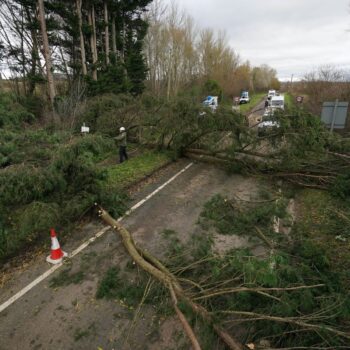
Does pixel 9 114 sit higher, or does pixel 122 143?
pixel 9 114

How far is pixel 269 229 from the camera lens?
5.90 meters

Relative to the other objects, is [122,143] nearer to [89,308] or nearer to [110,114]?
[110,114]

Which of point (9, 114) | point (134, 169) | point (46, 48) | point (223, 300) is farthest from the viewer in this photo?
point (46, 48)

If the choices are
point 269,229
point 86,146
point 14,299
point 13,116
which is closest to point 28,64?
point 13,116

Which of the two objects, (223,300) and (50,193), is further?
(50,193)

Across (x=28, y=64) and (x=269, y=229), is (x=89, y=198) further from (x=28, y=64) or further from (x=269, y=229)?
(x=28, y=64)

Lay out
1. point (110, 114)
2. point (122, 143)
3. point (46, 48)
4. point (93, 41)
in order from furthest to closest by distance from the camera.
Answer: point (93, 41) < point (46, 48) < point (110, 114) < point (122, 143)

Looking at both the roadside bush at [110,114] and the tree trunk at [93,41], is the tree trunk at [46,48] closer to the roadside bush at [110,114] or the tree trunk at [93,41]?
the roadside bush at [110,114]

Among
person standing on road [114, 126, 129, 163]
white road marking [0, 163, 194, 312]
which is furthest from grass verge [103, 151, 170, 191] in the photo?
white road marking [0, 163, 194, 312]

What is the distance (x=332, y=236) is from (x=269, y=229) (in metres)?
1.45

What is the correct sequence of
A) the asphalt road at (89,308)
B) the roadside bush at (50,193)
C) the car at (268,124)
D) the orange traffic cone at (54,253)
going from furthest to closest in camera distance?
the car at (268,124), the orange traffic cone at (54,253), the roadside bush at (50,193), the asphalt road at (89,308)

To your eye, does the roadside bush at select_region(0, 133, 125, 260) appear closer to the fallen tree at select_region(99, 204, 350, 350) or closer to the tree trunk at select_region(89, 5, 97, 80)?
the fallen tree at select_region(99, 204, 350, 350)

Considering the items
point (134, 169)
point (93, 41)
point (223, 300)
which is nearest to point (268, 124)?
point (134, 169)

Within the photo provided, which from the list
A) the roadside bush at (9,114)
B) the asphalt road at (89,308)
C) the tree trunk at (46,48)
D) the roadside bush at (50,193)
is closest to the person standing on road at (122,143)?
the roadside bush at (9,114)
